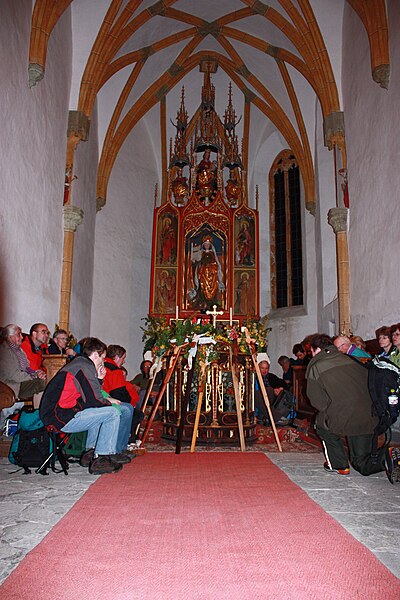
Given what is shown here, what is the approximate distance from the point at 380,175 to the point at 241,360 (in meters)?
4.34

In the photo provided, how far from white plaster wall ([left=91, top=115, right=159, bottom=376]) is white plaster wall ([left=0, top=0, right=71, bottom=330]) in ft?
13.0

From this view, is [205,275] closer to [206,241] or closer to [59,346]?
[206,241]

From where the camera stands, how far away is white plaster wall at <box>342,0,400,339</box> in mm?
8031

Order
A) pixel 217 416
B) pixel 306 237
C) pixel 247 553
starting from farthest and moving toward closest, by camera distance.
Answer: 1. pixel 306 237
2. pixel 217 416
3. pixel 247 553

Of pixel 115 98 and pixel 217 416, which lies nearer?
pixel 217 416

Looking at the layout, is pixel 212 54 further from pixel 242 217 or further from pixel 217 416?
pixel 217 416

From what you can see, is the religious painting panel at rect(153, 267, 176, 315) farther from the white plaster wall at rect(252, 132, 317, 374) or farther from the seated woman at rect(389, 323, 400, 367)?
the seated woman at rect(389, 323, 400, 367)

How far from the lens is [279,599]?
183cm

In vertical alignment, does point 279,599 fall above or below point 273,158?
below

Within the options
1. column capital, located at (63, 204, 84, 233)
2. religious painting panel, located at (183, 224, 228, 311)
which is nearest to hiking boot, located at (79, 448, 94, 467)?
column capital, located at (63, 204, 84, 233)

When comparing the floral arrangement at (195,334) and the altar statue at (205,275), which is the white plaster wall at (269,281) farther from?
the floral arrangement at (195,334)

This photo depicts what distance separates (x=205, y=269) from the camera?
14.6 m

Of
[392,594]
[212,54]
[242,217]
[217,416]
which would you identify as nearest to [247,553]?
[392,594]

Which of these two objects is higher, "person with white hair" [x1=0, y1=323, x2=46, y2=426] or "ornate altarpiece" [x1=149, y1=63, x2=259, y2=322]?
"ornate altarpiece" [x1=149, y1=63, x2=259, y2=322]
